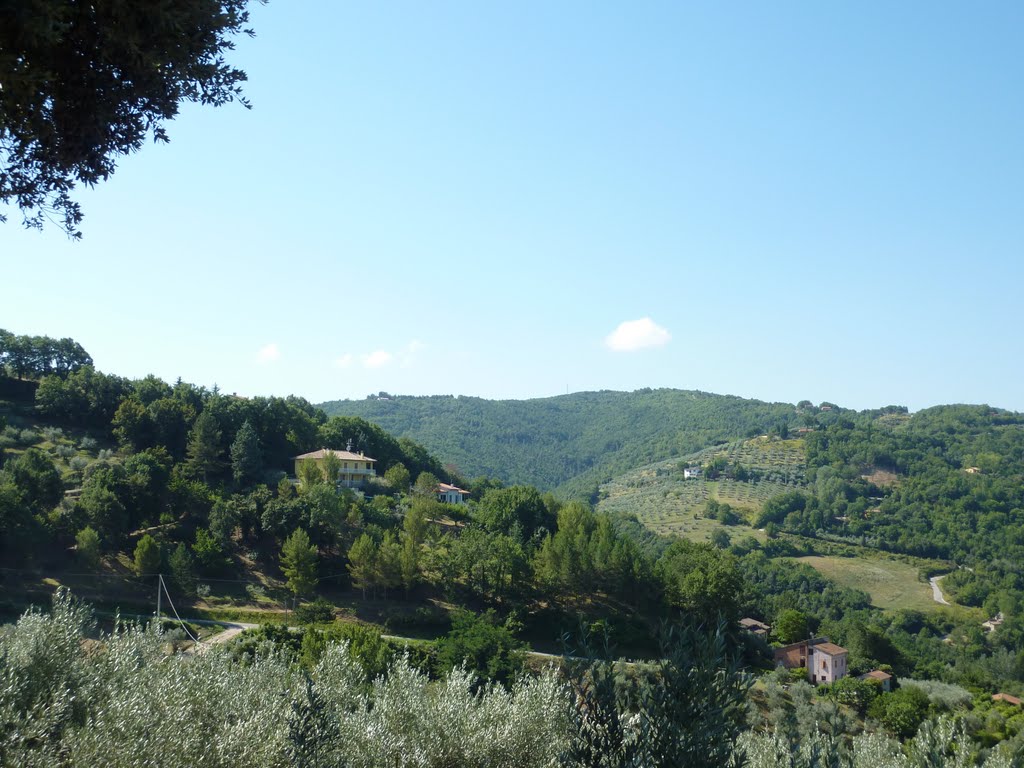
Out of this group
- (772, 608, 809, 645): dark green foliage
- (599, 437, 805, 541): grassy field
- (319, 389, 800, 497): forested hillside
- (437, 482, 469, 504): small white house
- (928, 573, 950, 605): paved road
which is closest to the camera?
(772, 608, 809, 645): dark green foliage

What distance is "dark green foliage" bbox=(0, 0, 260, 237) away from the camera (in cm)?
565

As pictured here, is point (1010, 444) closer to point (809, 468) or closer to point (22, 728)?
point (809, 468)

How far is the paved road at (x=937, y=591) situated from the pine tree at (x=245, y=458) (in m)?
70.5

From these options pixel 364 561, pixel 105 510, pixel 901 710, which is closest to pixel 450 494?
pixel 364 561

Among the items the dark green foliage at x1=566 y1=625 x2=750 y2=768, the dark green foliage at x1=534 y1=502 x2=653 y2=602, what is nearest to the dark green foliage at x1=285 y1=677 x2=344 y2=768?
the dark green foliage at x1=566 y1=625 x2=750 y2=768

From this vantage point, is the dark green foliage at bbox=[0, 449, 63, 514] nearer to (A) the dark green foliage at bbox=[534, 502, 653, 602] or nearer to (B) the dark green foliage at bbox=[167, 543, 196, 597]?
(B) the dark green foliage at bbox=[167, 543, 196, 597]

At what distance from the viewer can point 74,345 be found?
64.7m

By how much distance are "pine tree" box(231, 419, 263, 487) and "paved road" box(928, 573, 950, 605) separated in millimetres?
70548

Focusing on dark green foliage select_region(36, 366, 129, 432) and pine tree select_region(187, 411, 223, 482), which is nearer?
pine tree select_region(187, 411, 223, 482)

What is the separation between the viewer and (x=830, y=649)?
140 ft

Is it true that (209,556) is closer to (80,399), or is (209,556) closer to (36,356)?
(80,399)

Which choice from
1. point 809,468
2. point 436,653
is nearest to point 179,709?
point 436,653

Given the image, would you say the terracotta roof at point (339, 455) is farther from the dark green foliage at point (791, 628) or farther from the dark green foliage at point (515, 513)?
the dark green foliage at point (791, 628)

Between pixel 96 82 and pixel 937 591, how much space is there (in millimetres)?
94726
